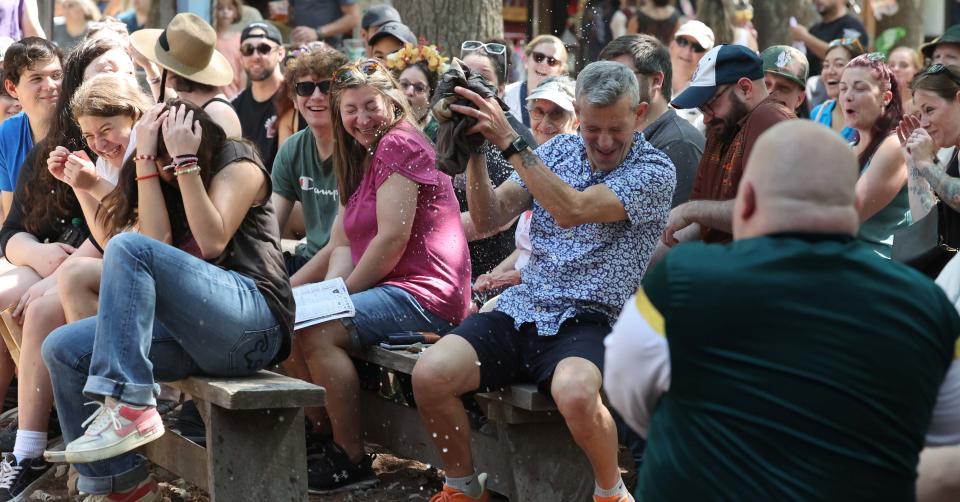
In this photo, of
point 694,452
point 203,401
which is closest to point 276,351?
point 203,401

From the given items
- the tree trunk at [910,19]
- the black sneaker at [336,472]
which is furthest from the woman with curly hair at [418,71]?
the tree trunk at [910,19]

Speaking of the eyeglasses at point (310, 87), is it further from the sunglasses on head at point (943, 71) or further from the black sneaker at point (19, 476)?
the sunglasses on head at point (943, 71)

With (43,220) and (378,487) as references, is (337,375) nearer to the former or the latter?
(378,487)

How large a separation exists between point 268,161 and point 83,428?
11.8 ft

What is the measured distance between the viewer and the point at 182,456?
16.3ft

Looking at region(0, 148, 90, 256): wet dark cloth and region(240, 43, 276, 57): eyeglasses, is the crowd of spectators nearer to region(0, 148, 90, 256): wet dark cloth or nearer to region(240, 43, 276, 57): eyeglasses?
region(0, 148, 90, 256): wet dark cloth

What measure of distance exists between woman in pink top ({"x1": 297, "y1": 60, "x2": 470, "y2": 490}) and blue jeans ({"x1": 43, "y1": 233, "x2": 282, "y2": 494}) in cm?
58

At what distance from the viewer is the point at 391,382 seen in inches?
238

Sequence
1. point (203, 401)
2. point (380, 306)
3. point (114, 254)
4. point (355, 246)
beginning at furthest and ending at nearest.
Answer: point (355, 246) → point (380, 306) → point (203, 401) → point (114, 254)

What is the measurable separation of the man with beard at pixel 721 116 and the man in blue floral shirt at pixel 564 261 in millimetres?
619

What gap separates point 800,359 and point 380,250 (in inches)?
123

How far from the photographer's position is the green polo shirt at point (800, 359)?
98.3 inches

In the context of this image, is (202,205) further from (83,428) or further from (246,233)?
(83,428)

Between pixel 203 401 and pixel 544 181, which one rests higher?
pixel 544 181
